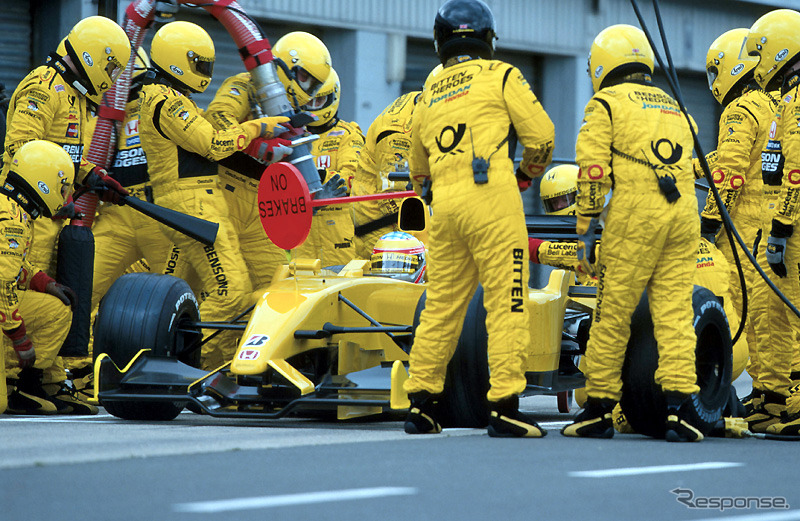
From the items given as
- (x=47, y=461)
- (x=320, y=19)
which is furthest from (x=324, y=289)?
(x=320, y=19)

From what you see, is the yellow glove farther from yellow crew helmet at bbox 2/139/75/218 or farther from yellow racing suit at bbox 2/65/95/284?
yellow crew helmet at bbox 2/139/75/218

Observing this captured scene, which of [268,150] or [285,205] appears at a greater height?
[268,150]

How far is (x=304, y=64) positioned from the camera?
8.80 m

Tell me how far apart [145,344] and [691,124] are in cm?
302

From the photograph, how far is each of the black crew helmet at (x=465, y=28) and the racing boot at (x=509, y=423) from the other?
1.68 m

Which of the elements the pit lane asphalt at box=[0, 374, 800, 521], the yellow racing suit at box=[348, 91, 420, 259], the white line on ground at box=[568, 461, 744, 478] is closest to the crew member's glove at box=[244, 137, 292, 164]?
the yellow racing suit at box=[348, 91, 420, 259]

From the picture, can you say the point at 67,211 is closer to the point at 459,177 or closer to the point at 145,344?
the point at 145,344

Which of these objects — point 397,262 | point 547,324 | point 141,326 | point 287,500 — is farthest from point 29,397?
point 287,500

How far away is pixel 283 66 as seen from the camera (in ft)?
27.9

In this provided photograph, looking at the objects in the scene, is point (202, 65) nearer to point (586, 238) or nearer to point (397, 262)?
point (397, 262)

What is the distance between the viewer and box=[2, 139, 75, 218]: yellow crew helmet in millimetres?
6930

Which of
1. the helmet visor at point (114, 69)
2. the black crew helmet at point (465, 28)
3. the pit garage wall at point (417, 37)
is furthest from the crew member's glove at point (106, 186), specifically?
the pit garage wall at point (417, 37)

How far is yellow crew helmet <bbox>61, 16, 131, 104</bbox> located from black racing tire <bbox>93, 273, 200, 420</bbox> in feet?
5.37

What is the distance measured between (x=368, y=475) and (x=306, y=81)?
524 centimetres
